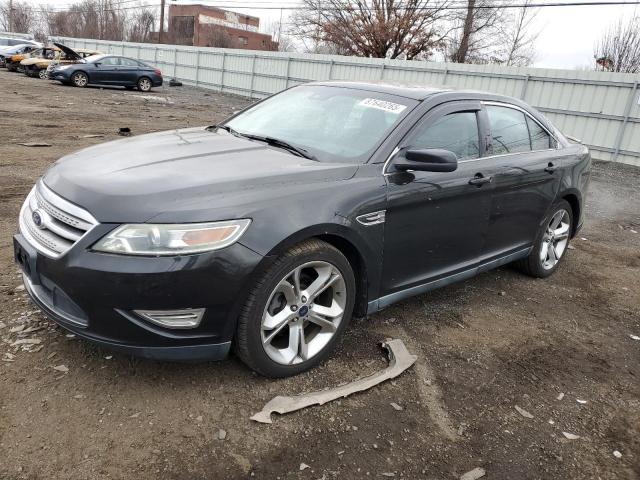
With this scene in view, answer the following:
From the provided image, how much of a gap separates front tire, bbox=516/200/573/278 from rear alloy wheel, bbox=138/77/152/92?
2154cm

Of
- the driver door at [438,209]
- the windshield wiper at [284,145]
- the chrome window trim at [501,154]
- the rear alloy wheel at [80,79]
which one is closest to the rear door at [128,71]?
the rear alloy wheel at [80,79]

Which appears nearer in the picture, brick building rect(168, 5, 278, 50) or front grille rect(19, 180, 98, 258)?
front grille rect(19, 180, 98, 258)

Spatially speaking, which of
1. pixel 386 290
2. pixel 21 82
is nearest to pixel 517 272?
pixel 386 290

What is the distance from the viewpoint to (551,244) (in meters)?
4.95

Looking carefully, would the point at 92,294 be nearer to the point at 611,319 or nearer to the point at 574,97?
the point at 611,319

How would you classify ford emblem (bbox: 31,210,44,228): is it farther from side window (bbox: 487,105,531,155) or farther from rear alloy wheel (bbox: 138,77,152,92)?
rear alloy wheel (bbox: 138,77,152,92)

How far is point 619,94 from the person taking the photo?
44.0 ft

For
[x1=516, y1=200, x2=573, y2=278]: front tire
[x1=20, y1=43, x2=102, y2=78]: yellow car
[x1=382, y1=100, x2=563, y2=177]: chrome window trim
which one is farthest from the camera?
[x1=20, y1=43, x2=102, y2=78]: yellow car

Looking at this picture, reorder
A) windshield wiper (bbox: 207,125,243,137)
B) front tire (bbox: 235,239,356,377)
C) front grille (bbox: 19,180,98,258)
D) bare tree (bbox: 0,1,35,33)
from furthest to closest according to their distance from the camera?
bare tree (bbox: 0,1,35,33)
windshield wiper (bbox: 207,125,243,137)
front tire (bbox: 235,239,356,377)
front grille (bbox: 19,180,98,258)

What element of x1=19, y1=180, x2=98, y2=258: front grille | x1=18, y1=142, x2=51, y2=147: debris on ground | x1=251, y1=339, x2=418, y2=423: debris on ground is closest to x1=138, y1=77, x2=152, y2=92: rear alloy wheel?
x1=18, y1=142, x2=51, y2=147: debris on ground

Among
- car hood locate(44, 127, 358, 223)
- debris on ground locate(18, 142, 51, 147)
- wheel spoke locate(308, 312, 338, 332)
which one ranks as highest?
car hood locate(44, 127, 358, 223)

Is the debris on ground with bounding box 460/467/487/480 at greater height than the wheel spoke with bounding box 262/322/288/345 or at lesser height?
lesser

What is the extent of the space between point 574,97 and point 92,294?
49.0 feet

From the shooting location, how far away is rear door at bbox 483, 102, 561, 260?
399 cm
